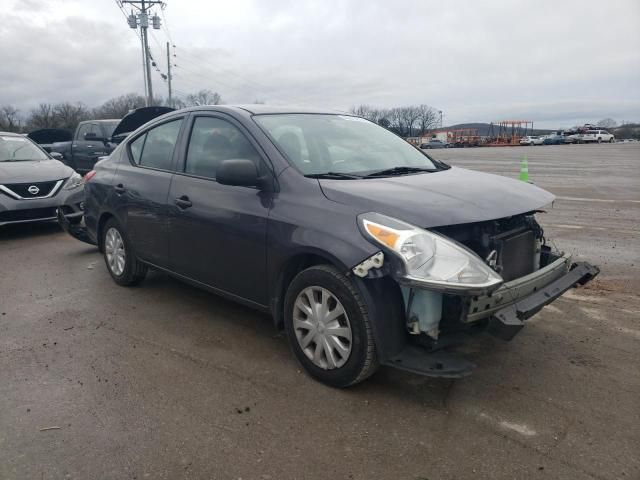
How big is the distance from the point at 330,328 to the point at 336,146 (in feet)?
4.95

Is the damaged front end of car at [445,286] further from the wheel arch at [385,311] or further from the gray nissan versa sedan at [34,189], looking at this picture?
the gray nissan versa sedan at [34,189]

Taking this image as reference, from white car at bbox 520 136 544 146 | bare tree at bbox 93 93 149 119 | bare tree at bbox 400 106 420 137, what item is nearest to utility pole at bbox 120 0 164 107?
bare tree at bbox 93 93 149 119

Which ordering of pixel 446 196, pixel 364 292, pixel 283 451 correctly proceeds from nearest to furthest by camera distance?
pixel 283 451, pixel 364 292, pixel 446 196

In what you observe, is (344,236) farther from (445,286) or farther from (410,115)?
(410,115)

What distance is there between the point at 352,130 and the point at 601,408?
2.67m

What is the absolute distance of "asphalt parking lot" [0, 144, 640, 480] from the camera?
98.5 inches

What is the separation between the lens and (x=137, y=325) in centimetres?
425

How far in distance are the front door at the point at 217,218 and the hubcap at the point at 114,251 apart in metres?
1.08

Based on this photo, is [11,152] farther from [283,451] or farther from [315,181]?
[283,451]

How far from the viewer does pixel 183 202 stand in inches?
160

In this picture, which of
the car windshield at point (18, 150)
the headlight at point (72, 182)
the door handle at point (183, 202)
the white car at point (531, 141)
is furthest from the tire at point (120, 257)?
the white car at point (531, 141)

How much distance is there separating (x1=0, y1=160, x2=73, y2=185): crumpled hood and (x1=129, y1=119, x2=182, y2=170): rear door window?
142 inches

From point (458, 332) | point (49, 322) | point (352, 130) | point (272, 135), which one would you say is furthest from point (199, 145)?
point (458, 332)

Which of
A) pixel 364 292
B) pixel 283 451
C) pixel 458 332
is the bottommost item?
pixel 283 451
